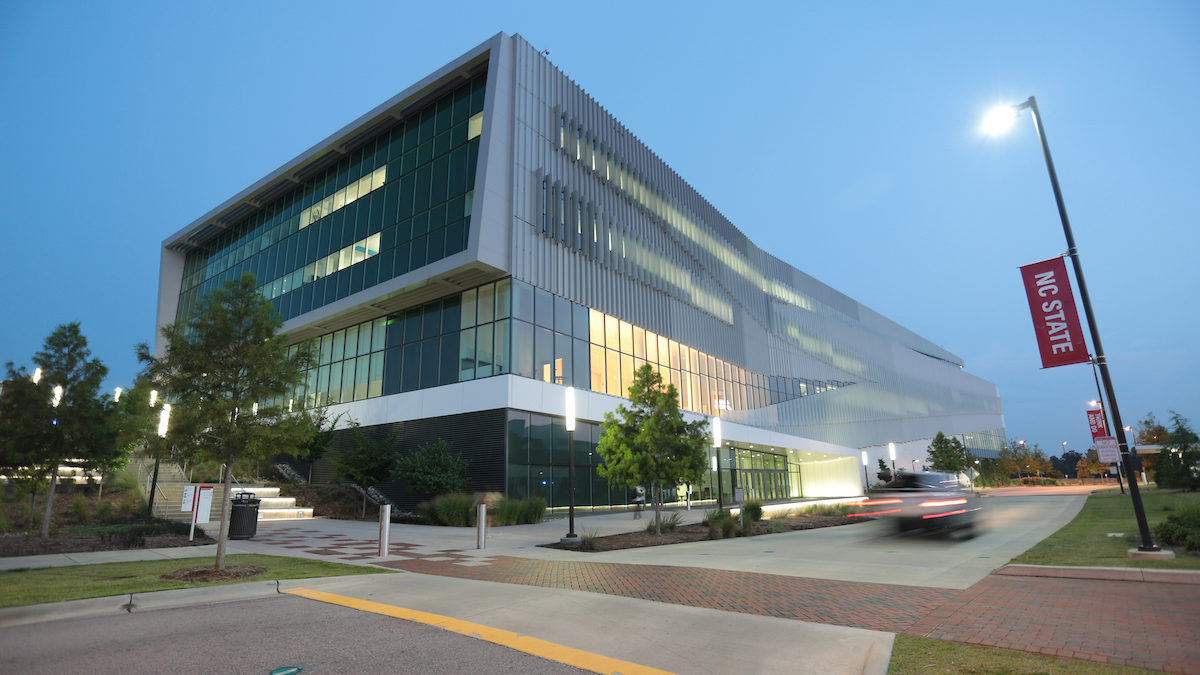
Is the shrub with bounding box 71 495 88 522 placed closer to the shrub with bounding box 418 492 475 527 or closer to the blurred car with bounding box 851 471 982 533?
the shrub with bounding box 418 492 475 527

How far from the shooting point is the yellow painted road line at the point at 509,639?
196 inches

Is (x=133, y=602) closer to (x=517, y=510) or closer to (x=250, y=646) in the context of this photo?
(x=250, y=646)

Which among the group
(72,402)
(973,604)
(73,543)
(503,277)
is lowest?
(973,604)

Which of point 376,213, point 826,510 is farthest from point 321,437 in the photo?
point 826,510

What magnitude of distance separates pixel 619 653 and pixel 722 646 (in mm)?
1005

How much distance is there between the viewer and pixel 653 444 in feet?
60.2

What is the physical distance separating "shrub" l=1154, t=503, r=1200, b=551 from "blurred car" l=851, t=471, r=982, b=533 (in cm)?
560

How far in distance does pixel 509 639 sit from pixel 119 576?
754 cm

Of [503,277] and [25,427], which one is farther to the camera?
[503,277]

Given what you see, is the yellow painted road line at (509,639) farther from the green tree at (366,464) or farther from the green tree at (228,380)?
the green tree at (366,464)

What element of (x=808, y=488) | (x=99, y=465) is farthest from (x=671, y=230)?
(x=99, y=465)

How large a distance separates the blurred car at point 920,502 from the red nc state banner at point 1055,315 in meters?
6.27

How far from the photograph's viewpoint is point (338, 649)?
5.53 meters

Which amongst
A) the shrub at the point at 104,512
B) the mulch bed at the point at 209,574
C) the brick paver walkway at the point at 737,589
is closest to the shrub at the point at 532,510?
the brick paver walkway at the point at 737,589
